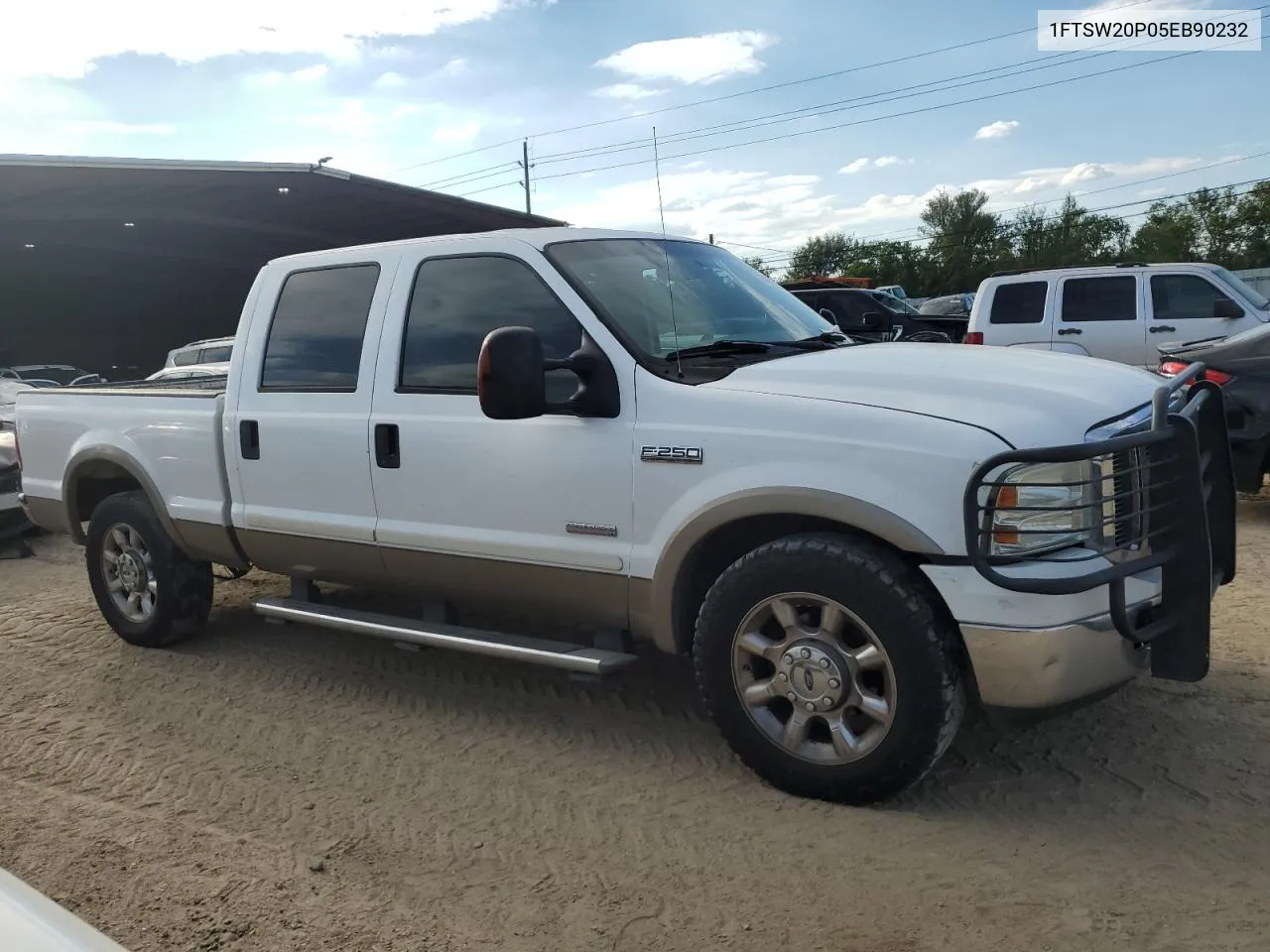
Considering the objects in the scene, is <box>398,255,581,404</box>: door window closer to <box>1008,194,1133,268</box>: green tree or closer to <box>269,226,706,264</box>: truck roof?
<box>269,226,706,264</box>: truck roof

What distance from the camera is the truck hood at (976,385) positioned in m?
3.27

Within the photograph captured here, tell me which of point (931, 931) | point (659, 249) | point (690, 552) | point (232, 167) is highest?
point (232, 167)

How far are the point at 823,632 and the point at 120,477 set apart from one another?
433 cm

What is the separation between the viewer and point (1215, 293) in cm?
1133

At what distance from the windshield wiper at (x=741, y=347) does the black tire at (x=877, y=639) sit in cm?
85

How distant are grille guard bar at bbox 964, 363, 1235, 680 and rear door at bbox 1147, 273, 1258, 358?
349 inches

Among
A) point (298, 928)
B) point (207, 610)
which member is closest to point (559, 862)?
Result: point (298, 928)

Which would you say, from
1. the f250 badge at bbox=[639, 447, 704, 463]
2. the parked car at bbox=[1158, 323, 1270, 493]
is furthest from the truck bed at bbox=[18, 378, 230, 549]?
the parked car at bbox=[1158, 323, 1270, 493]

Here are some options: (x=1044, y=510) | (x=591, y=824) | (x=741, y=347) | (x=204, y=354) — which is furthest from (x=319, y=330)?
(x=204, y=354)

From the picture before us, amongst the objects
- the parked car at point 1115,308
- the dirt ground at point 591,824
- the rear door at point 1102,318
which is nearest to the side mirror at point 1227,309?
the parked car at point 1115,308

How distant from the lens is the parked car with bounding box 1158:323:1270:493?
24.5 feet

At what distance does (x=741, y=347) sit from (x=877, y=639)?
52.5 inches

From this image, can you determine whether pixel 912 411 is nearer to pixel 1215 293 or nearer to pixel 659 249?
pixel 659 249

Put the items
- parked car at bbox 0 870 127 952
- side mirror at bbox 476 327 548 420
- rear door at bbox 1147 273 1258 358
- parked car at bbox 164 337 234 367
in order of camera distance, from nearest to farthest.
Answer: parked car at bbox 0 870 127 952, side mirror at bbox 476 327 548 420, rear door at bbox 1147 273 1258 358, parked car at bbox 164 337 234 367
